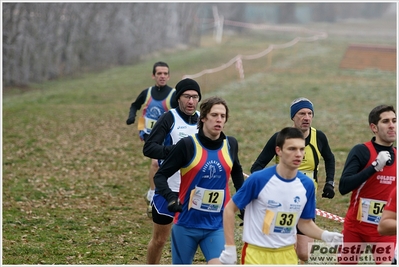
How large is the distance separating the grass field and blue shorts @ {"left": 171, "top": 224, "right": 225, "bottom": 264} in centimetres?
224

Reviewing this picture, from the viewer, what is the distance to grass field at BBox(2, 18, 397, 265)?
32.0 feet

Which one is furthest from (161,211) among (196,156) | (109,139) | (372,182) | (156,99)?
(109,139)

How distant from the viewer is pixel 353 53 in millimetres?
43906

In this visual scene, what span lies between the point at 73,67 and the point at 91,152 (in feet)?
68.2

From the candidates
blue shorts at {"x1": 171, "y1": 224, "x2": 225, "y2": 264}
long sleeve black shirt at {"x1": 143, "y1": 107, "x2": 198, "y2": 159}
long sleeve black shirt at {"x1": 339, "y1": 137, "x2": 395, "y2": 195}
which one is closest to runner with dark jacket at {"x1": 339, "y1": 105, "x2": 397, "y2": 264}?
long sleeve black shirt at {"x1": 339, "y1": 137, "x2": 395, "y2": 195}

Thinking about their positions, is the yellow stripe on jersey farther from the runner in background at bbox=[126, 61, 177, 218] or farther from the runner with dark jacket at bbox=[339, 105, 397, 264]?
the runner in background at bbox=[126, 61, 177, 218]

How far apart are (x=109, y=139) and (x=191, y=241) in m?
12.4

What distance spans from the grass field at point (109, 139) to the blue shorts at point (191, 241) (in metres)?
2.24

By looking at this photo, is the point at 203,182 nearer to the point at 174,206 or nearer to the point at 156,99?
the point at 174,206

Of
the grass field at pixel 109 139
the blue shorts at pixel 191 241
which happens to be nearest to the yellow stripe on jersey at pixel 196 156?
the blue shorts at pixel 191 241

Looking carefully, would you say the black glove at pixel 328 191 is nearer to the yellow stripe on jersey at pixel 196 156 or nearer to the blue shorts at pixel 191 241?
the blue shorts at pixel 191 241

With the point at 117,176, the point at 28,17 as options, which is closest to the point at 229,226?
the point at 117,176

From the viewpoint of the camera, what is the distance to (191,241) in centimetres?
637

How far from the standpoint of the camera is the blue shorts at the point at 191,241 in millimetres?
6293
